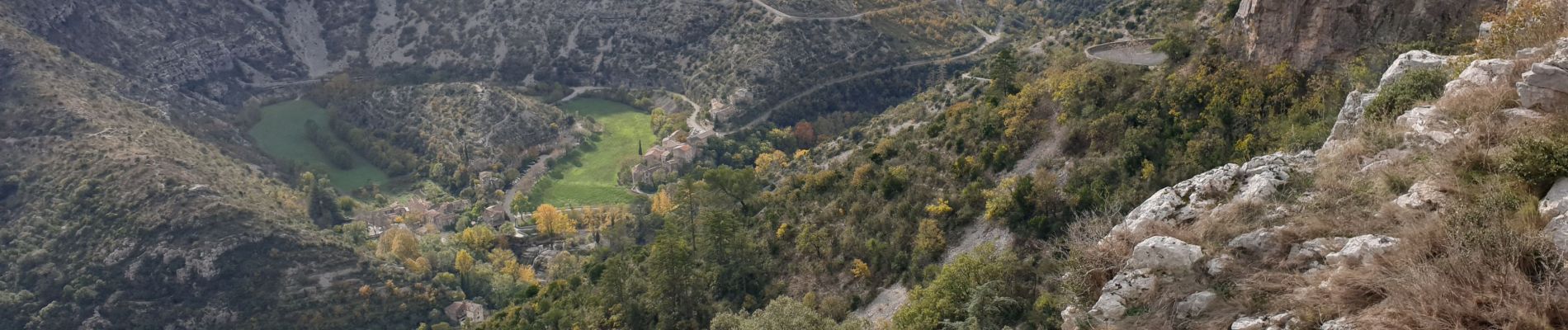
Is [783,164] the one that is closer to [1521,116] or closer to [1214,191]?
[1214,191]

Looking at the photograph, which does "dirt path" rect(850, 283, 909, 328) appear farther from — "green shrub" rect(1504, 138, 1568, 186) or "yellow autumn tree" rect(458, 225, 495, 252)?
"yellow autumn tree" rect(458, 225, 495, 252)

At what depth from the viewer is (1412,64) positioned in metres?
21.1

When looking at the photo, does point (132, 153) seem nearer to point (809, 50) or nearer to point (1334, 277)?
point (809, 50)

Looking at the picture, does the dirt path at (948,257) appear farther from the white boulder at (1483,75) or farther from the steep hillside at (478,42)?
the steep hillside at (478,42)

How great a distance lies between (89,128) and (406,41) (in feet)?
158

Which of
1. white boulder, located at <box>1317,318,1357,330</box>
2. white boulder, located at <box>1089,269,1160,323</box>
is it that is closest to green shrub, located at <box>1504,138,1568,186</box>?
white boulder, located at <box>1317,318,1357,330</box>

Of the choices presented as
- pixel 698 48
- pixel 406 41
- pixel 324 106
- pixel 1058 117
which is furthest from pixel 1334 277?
pixel 406 41

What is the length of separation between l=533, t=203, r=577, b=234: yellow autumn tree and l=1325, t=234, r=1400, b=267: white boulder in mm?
74209

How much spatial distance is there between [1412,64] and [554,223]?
7231cm

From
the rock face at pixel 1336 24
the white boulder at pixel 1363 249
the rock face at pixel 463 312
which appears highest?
the white boulder at pixel 1363 249

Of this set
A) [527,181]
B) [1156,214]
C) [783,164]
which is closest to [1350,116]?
[1156,214]

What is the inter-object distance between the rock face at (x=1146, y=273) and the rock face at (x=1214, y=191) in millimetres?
1076

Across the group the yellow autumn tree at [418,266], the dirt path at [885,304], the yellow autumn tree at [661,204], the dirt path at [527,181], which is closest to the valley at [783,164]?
the dirt path at [885,304]

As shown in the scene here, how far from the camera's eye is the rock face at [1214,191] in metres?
17.7
